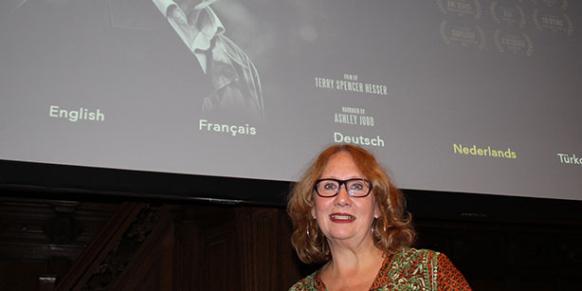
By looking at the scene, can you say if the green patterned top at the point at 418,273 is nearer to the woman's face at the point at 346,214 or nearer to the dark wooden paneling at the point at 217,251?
the woman's face at the point at 346,214

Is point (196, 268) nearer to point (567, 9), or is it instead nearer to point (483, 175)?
point (483, 175)

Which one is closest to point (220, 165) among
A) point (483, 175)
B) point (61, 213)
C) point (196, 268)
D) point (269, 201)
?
point (269, 201)

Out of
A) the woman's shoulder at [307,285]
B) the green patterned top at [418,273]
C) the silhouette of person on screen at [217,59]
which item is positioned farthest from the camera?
the silhouette of person on screen at [217,59]

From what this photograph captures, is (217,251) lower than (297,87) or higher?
lower

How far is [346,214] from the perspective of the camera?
1.87 meters

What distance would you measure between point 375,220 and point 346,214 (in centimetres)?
14

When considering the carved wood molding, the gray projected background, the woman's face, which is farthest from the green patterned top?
the carved wood molding

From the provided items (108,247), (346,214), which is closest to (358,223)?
(346,214)

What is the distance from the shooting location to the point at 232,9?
2771 millimetres

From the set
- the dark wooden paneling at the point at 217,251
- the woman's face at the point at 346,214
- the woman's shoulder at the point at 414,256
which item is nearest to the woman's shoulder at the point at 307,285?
the woman's face at the point at 346,214

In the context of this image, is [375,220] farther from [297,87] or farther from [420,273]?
[297,87]

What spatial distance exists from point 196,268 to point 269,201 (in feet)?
4.53

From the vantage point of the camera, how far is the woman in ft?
6.04

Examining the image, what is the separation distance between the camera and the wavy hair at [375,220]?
1918 mm
